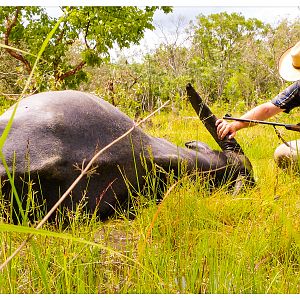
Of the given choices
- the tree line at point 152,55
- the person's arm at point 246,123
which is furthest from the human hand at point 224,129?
the tree line at point 152,55

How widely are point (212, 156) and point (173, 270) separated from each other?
145cm

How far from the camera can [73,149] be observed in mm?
2145

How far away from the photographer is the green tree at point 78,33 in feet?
32.7

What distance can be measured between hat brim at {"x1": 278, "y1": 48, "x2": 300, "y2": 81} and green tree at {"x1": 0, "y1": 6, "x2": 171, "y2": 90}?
6.72m

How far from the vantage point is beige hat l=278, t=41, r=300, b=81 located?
302 cm

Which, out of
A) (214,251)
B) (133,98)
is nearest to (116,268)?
(214,251)

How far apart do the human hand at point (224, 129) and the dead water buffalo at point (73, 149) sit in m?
0.56

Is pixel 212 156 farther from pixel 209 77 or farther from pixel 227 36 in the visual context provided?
pixel 227 36

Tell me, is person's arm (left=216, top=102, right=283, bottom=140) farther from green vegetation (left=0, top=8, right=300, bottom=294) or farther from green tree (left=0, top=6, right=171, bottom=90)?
green tree (left=0, top=6, right=171, bottom=90)

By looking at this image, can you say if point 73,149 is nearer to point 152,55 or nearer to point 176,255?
point 176,255

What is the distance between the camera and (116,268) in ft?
5.48

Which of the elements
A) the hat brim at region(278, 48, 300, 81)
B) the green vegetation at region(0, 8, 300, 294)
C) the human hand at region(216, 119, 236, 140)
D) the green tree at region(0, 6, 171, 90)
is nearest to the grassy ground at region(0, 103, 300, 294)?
the green vegetation at region(0, 8, 300, 294)

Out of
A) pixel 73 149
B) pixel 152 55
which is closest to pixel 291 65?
pixel 73 149

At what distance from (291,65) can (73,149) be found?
1809 mm
